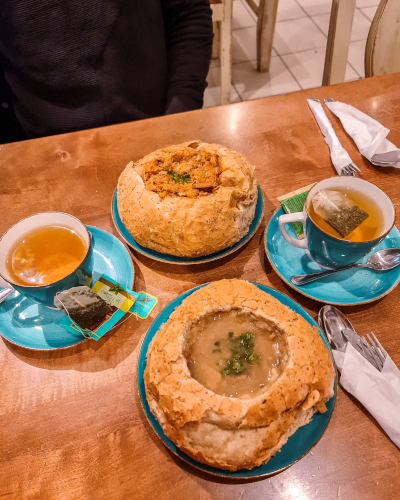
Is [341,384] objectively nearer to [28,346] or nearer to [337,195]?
[337,195]

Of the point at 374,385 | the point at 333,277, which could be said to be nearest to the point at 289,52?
the point at 333,277

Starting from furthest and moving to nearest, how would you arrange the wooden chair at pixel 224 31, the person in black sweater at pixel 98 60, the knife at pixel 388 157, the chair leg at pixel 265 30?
the chair leg at pixel 265 30 < the wooden chair at pixel 224 31 < the person in black sweater at pixel 98 60 < the knife at pixel 388 157

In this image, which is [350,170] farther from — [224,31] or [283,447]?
[224,31]

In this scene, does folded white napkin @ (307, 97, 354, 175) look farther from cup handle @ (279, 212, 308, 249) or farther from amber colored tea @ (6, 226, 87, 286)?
amber colored tea @ (6, 226, 87, 286)

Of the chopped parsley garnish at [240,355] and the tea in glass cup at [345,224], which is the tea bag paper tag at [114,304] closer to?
the chopped parsley garnish at [240,355]

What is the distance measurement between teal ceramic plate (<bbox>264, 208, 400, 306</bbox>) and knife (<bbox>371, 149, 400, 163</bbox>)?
0.32 m

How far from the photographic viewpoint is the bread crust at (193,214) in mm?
885

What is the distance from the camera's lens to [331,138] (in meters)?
1.24

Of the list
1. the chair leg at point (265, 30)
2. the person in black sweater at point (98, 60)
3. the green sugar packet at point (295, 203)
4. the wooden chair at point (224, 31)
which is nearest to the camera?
the green sugar packet at point (295, 203)

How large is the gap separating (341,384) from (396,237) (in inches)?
17.6

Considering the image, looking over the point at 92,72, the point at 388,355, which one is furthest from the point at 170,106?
the point at 388,355

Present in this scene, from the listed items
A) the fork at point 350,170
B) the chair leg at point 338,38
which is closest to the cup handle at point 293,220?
the fork at point 350,170

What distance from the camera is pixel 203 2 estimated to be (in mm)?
1552

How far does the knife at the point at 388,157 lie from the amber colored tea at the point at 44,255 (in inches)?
39.5
